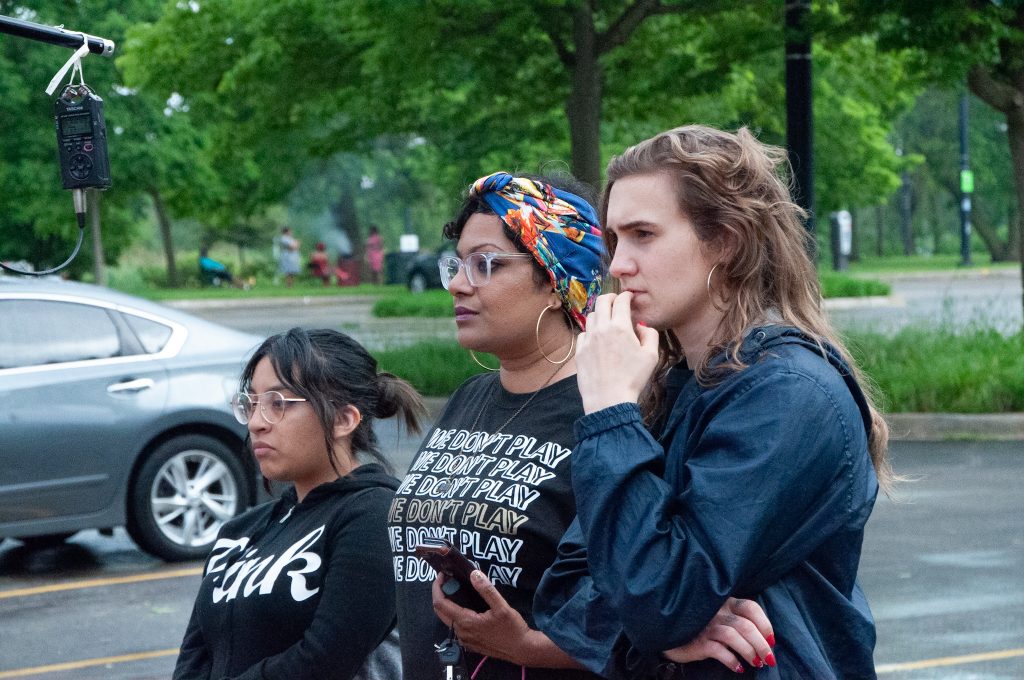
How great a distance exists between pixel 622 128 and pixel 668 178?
27923 mm

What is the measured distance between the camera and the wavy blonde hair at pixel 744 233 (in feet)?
7.76

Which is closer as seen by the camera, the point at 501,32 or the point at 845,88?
the point at 501,32

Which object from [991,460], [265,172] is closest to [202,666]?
[991,460]

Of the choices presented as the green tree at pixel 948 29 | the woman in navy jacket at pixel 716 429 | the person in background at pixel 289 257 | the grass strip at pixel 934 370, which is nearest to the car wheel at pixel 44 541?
→ the grass strip at pixel 934 370

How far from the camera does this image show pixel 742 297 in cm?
238

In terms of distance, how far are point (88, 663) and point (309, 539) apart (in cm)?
364

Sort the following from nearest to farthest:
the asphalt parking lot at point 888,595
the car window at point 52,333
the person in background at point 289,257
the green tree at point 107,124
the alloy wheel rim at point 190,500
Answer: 1. the asphalt parking lot at point 888,595
2. the car window at point 52,333
3. the alloy wheel rim at point 190,500
4. the green tree at point 107,124
5. the person in background at point 289,257

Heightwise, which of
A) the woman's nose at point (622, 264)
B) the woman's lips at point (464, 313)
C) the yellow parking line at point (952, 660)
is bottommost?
the yellow parking line at point (952, 660)

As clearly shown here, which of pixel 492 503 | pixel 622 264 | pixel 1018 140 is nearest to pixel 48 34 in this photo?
pixel 492 503

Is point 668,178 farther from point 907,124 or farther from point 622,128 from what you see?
point 907,124

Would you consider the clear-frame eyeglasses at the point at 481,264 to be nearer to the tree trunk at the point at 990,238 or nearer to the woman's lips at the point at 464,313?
the woman's lips at the point at 464,313

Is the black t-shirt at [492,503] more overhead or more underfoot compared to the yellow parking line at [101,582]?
more overhead

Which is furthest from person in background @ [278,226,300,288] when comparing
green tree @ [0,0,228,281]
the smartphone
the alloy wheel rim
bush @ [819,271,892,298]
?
the smartphone

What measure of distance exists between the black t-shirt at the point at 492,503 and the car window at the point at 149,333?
5859 millimetres
